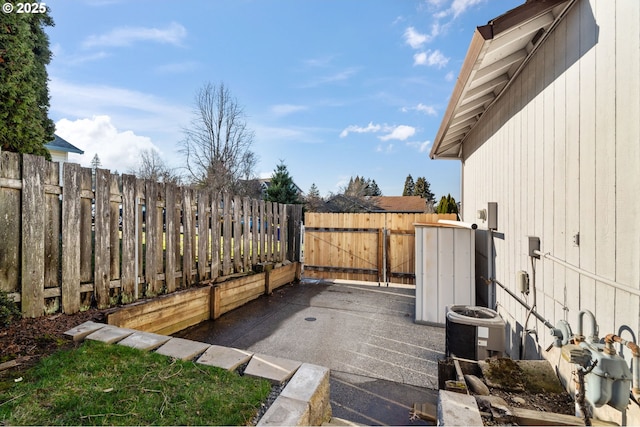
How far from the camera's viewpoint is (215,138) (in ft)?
54.7

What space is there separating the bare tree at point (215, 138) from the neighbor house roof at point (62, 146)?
5.49m

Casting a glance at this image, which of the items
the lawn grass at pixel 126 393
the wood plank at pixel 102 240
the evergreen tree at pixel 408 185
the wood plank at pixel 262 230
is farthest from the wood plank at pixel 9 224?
the evergreen tree at pixel 408 185

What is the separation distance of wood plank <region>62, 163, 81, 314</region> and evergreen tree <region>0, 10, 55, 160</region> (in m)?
0.67

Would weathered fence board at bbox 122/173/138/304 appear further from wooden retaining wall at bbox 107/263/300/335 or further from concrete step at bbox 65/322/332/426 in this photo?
concrete step at bbox 65/322/332/426

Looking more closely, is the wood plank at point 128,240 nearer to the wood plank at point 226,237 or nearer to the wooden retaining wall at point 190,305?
the wooden retaining wall at point 190,305

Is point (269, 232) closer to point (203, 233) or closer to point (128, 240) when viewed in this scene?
point (203, 233)

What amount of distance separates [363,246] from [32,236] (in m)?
6.08

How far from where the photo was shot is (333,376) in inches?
114

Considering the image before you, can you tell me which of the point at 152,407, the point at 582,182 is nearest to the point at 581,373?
the point at 582,182

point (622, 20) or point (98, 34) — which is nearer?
point (622, 20)

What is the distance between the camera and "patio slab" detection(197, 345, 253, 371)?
7.06ft

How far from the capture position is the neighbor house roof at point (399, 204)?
94.3 ft

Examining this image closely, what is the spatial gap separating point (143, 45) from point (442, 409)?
828cm

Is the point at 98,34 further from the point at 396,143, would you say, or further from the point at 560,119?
the point at 396,143
